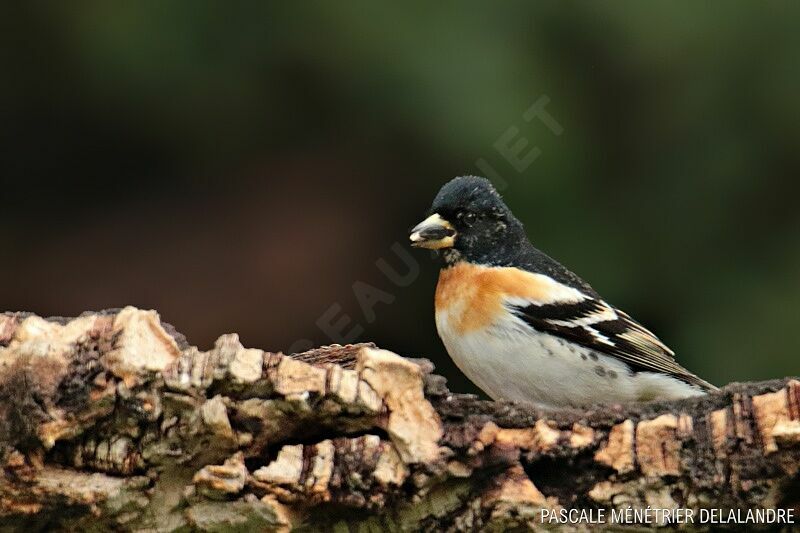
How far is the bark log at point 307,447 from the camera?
2.73 metres

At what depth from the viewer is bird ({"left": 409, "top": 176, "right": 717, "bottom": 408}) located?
12.8ft

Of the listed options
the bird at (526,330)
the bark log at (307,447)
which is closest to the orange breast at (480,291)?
the bird at (526,330)

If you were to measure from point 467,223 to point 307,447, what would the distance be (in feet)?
5.79

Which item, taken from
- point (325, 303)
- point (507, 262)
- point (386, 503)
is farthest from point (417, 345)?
point (386, 503)

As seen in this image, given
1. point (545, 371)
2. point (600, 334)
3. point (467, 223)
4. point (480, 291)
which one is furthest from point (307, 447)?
point (467, 223)

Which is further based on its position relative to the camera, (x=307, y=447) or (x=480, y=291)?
(x=480, y=291)

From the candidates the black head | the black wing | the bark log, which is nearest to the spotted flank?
the black wing

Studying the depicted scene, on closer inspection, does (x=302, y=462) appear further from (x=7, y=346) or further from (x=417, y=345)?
(x=417, y=345)

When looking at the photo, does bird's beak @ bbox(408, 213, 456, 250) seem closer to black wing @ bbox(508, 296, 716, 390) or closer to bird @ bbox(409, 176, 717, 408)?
bird @ bbox(409, 176, 717, 408)

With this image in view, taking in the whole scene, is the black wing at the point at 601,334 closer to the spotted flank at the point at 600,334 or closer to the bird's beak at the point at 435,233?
the spotted flank at the point at 600,334

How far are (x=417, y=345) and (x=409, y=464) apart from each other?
12.2ft

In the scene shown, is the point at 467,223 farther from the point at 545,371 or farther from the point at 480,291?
the point at 545,371

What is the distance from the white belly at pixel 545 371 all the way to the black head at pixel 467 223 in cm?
43

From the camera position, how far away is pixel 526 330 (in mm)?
3965
